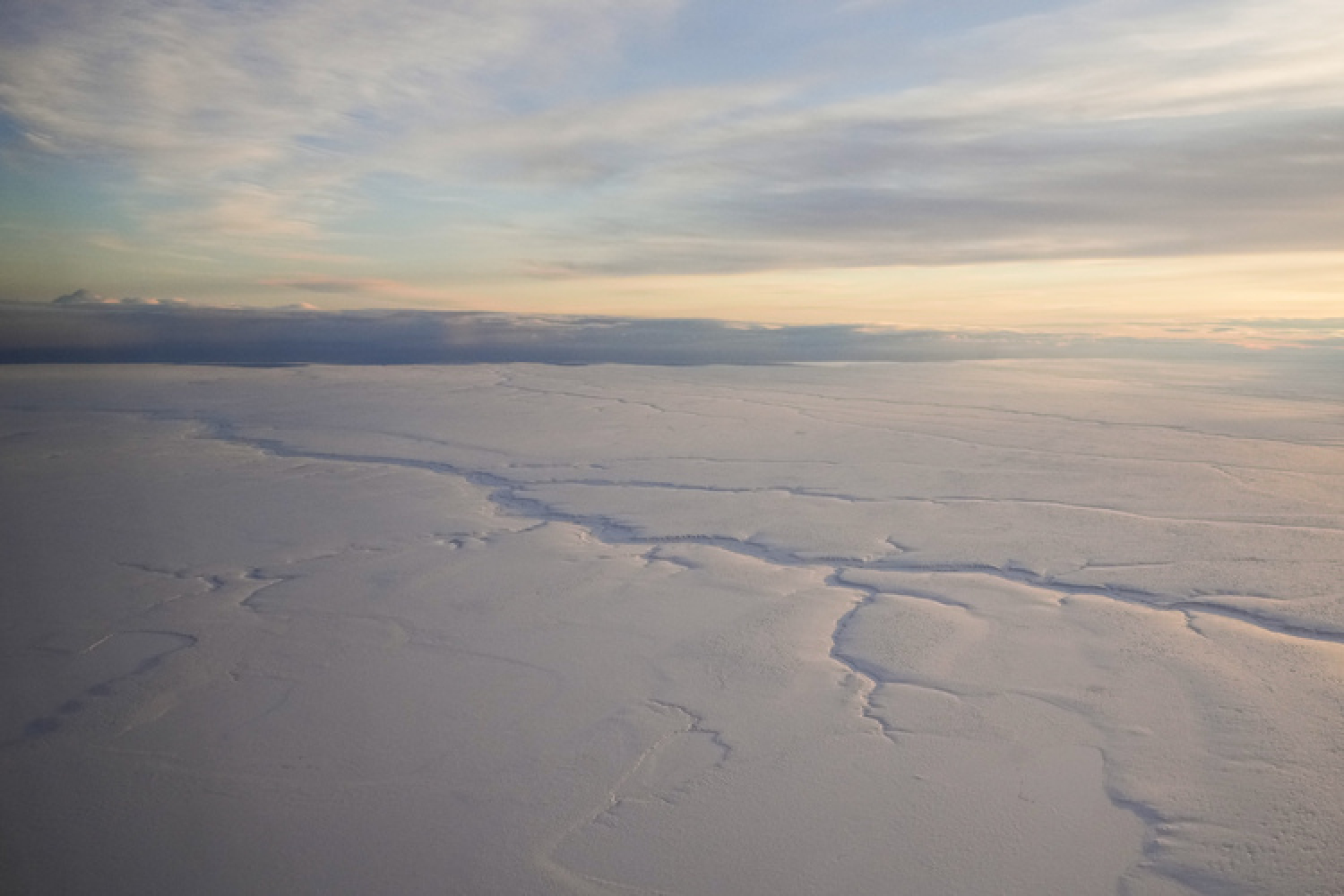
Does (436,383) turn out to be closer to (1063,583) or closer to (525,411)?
(525,411)

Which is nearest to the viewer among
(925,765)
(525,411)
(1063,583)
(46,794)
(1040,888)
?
(1040,888)

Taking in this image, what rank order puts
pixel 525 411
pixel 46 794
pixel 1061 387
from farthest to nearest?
pixel 1061 387 → pixel 525 411 → pixel 46 794

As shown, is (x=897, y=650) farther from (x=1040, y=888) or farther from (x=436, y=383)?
(x=436, y=383)

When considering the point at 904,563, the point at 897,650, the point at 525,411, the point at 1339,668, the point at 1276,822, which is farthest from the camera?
the point at 525,411

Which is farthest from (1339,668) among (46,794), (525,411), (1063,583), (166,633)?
(525,411)

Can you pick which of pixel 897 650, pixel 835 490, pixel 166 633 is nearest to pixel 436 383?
pixel 835 490

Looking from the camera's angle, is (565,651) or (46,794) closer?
(46,794)
